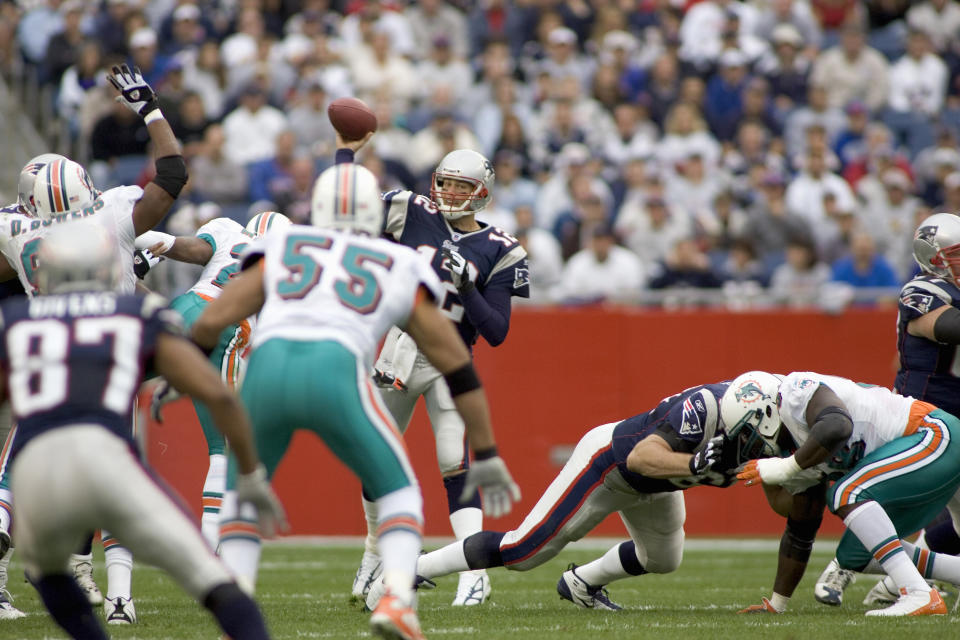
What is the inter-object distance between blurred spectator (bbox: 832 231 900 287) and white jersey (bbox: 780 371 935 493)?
5227 millimetres

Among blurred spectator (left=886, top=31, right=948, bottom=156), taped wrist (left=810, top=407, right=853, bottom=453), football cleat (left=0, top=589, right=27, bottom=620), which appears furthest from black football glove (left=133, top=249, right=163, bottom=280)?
blurred spectator (left=886, top=31, right=948, bottom=156)

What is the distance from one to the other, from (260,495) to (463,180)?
9.06 ft

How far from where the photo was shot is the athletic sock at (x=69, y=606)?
3.90 m

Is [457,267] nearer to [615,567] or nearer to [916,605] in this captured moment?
[615,567]

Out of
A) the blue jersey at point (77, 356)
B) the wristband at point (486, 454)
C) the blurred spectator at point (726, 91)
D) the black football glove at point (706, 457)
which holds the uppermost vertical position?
the blurred spectator at point (726, 91)

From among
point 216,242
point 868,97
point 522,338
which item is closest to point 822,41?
point 868,97

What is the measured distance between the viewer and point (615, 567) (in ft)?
19.5

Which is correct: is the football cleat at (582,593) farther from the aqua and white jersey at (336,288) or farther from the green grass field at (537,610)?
the aqua and white jersey at (336,288)

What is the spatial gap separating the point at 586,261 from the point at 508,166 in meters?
1.53

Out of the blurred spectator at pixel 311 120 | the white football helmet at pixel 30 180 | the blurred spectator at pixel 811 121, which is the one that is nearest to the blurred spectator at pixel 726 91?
the blurred spectator at pixel 811 121

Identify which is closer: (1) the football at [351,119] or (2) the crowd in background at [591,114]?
(1) the football at [351,119]

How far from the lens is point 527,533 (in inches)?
221

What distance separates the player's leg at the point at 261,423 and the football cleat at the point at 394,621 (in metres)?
0.42

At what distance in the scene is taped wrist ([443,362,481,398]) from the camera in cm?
430
